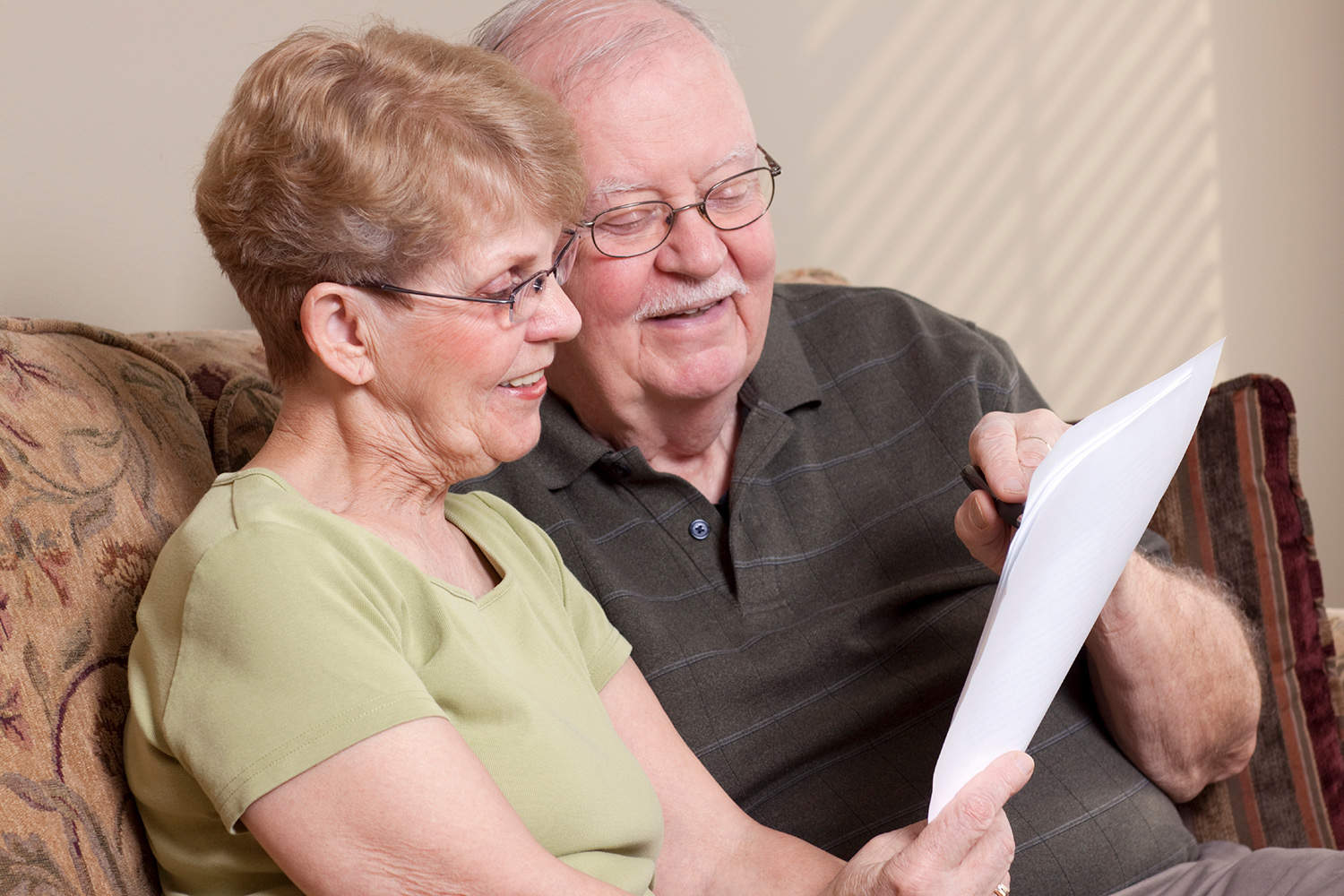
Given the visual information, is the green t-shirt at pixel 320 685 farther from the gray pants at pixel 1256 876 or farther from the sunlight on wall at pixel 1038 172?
the sunlight on wall at pixel 1038 172

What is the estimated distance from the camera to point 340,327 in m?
0.91

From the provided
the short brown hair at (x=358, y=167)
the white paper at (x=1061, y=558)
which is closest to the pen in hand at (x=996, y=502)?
the white paper at (x=1061, y=558)

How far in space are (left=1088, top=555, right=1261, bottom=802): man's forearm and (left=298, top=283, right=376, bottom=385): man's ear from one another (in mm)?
853

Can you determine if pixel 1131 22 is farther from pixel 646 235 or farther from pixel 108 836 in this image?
pixel 108 836

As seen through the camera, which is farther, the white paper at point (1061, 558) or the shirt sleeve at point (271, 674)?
the white paper at point (1061, 558)

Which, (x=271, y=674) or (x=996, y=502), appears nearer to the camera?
(x=271, y=674)

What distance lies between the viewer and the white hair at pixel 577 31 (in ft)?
4.53

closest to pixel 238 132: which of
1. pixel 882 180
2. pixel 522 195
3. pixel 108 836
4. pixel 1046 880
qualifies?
pixel 522 195

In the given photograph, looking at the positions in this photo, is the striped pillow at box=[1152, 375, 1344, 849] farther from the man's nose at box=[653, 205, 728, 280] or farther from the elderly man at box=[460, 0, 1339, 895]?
the man's nose at box=[653, 205, 728, 280]

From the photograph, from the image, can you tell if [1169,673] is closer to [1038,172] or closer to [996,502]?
[996,502]

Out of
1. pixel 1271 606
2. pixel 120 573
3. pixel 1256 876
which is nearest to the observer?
pixel 120 573

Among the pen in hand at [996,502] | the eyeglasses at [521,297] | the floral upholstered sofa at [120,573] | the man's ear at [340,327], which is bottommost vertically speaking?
the floral upholstered sofa at [120,573]

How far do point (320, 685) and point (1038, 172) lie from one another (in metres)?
2.69

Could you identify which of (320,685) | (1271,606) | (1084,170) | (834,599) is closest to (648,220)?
(834,599)
